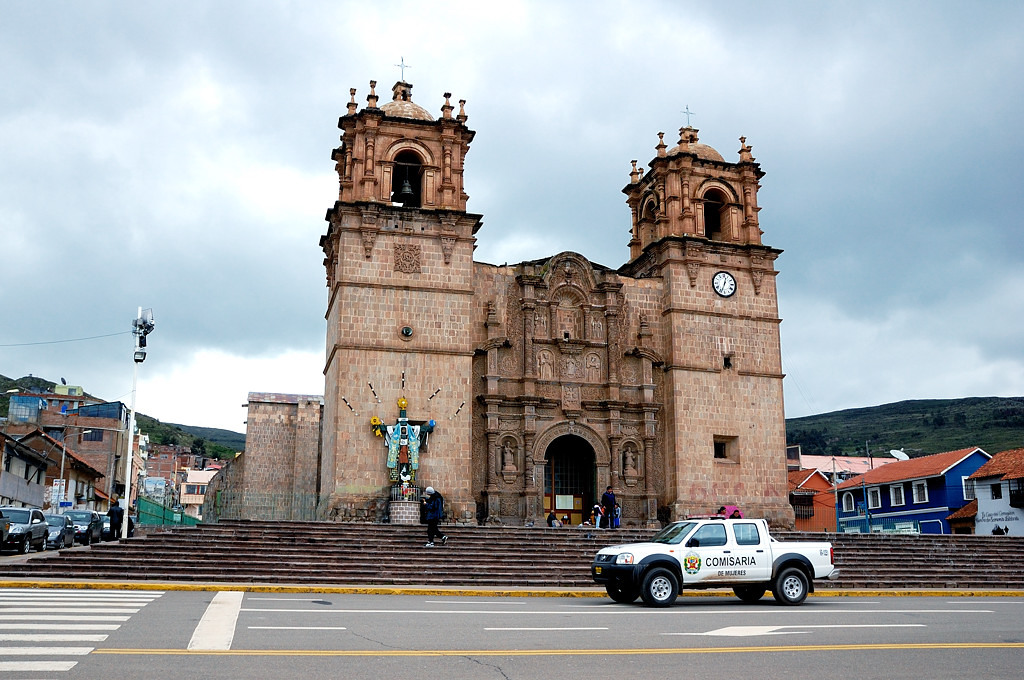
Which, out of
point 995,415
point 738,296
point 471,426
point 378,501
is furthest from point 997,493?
point 995,415

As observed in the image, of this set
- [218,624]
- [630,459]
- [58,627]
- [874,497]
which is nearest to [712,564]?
[218,624]

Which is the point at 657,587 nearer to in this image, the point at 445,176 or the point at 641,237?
the point at 445,176

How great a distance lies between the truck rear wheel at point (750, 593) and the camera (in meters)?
16.8

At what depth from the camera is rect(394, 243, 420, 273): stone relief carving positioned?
32094 millimetres

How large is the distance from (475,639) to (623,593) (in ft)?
20.7

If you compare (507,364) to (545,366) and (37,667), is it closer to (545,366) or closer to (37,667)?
(545,366)

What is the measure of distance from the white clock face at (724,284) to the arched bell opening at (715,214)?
1.90 meters

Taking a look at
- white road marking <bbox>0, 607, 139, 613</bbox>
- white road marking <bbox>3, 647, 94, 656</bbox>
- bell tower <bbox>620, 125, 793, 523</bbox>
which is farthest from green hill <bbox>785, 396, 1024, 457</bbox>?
white road marking <bbox>3, 647, 94, 656</bbox>

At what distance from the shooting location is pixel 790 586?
54.1 ft

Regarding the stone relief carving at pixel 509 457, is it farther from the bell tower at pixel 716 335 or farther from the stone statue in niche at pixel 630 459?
the bell tower at pixel 716 335

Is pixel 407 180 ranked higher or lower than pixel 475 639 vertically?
higher

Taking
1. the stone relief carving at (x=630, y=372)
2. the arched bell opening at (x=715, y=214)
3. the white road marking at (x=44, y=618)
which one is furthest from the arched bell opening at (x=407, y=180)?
the white road marking at (x=44, y=618)

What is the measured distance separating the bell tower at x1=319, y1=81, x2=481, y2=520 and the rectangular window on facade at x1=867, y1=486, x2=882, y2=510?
110ft

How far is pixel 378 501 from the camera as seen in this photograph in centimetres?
3009
